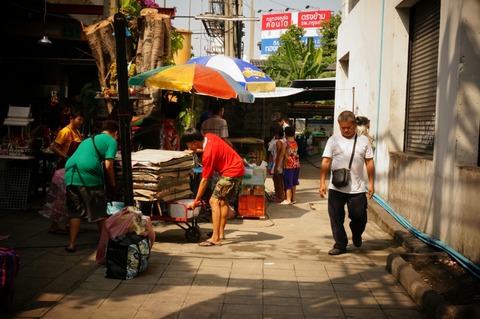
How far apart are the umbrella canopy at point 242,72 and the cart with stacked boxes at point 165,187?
414 cm

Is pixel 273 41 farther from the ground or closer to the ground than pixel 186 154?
farther from the ground

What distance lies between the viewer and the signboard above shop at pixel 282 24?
227 feet

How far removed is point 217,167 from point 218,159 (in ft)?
0.37

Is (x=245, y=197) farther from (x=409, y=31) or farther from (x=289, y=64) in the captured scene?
(x=289, y=64)

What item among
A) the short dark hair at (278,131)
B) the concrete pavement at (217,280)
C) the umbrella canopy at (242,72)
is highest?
the umbrella canopy at (242,72)

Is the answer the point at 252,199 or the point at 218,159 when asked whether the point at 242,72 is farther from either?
the point at 218,159

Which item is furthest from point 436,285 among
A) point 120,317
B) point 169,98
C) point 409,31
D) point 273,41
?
point 273,41

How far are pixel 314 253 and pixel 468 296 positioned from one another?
2.61 meters

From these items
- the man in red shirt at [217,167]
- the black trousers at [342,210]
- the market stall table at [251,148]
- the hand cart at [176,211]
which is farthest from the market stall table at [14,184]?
the market stall table at [251,148]

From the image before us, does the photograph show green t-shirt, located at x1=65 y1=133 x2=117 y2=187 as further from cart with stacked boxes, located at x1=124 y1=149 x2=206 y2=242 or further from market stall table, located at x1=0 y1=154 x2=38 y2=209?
market stall table, located at x1=0 y1=154 x2=38 y2=209

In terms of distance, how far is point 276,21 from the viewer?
73.1 metres

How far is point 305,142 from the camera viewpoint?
27.6 meters

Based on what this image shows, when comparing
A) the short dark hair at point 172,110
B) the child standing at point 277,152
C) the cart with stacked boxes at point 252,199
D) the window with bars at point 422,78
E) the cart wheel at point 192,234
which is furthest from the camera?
the child standing at point 277,152

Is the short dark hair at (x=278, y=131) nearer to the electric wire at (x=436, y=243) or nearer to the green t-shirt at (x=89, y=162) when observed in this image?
the electric wire at (x=436, y=243)
